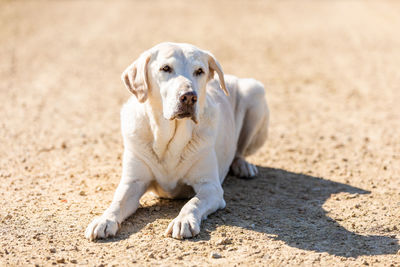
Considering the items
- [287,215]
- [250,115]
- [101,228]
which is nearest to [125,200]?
[101,228]

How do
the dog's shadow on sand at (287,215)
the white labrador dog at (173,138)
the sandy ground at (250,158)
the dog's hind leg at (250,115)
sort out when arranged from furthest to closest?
the dog's hind leg at (250,115) < the white labrador dog at (173,138) < the dog's shadow on sand at (287,215) < the sandy ground at (250,158)

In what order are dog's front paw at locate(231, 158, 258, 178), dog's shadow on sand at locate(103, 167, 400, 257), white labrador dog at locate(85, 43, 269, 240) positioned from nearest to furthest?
1. dog's shadow on sand at locate(103, 167, 400, 257)
2. white labrador dog at locate(85, 43, 269, 240)
3. dog's front paw at locate(231, 158, 258, 178)

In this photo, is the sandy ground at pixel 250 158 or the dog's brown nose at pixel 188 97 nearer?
the sandy ground at pixel 250 158

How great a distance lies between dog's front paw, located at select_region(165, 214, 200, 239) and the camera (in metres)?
4.71

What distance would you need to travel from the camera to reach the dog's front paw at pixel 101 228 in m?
4.72

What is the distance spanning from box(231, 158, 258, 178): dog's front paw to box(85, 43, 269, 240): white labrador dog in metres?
0.57

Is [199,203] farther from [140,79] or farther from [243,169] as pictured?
[243,169]

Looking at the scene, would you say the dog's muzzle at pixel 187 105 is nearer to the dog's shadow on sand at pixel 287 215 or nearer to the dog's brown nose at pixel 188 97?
the dog's brown nose at pixel 188 97

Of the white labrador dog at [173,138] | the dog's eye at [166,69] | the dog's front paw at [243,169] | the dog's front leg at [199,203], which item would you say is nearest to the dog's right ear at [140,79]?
the white labrador dog at [173,138]

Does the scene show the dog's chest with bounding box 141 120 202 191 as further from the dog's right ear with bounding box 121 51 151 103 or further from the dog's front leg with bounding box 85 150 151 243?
the dog's right ear with bounding box 121 51 151 103

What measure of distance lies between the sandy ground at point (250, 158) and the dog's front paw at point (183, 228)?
0.07 m

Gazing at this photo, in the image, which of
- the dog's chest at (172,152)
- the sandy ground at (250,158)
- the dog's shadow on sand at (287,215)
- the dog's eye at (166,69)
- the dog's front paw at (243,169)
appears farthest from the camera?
the dog's front paw at (243,169)

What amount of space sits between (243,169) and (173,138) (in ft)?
4.92

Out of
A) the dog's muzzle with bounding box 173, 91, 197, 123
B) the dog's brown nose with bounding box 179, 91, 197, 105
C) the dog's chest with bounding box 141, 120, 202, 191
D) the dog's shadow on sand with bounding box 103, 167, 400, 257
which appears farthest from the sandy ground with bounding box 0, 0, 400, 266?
the dog's brown nose with bounding box 179, 91, 197, 105
